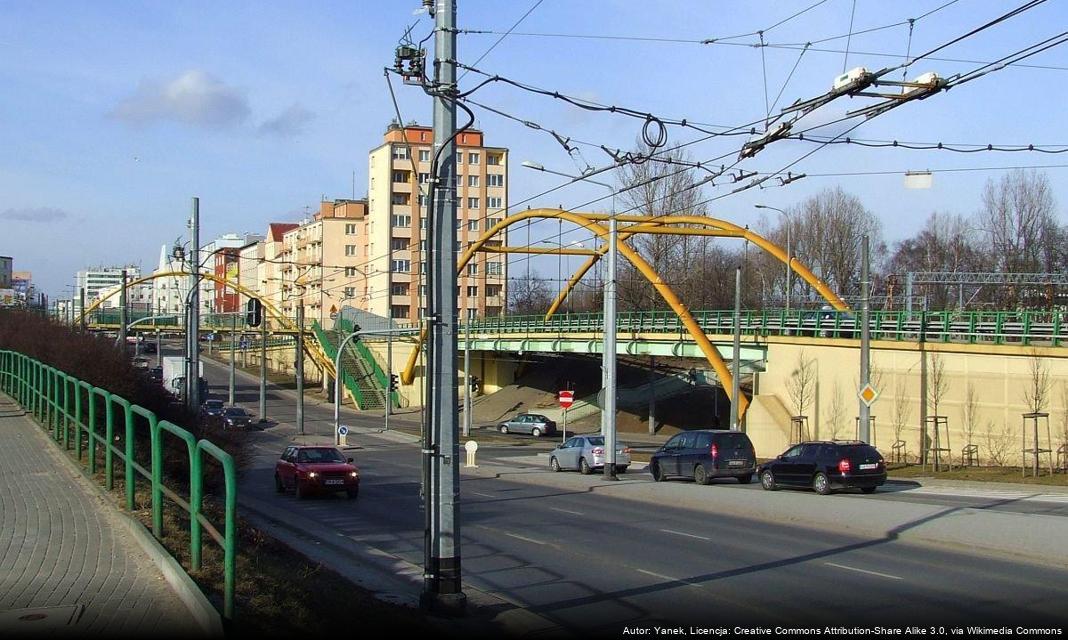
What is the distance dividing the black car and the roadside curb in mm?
19342

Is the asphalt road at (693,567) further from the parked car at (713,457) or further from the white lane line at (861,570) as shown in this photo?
the parked car at (713,457)

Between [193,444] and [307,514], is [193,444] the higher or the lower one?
the higher one

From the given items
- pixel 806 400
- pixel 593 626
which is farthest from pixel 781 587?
pixel 806 400

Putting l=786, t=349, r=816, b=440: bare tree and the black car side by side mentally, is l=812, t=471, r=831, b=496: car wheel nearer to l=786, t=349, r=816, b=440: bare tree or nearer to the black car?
the black car

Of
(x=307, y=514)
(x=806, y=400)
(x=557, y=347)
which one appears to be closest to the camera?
(x=307, y=514)

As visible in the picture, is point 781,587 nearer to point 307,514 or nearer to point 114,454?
point 114,454

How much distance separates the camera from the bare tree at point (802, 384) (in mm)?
46062

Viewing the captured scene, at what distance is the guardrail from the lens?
785 centimetres

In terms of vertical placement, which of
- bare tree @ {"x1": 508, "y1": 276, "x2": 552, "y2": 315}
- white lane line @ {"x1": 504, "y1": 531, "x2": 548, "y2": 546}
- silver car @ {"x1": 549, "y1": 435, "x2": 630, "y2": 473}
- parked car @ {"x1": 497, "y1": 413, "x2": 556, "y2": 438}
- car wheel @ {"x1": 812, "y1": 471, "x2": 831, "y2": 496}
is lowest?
parked car @ {"x1": 497, "y1": 413, "x2": 556, "y2": 438}

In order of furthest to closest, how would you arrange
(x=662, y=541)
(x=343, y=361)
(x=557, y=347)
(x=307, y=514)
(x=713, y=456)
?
1. (x=343, y=361)
2. (x=557, y=347)
3. (x=713, y=456)
4. (x=307, y=514)
5. (x=662, y=541)

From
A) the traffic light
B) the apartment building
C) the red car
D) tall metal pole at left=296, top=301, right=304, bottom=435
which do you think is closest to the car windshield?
the red car

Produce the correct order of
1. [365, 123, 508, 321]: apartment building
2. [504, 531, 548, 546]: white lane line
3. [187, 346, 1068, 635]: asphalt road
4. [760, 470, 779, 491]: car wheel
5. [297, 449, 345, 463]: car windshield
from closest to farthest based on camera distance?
[187, 346, 1068, 635]: asphalt road < [504, 531, 548, 546]: white lane line < [297, 449, 345, 463]: car windshield < [760, 470, 779, 491]: car wheel < [365, 123, 508, 321]: apartment building

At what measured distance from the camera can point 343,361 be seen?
8781cm

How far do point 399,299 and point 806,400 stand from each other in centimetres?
6563
